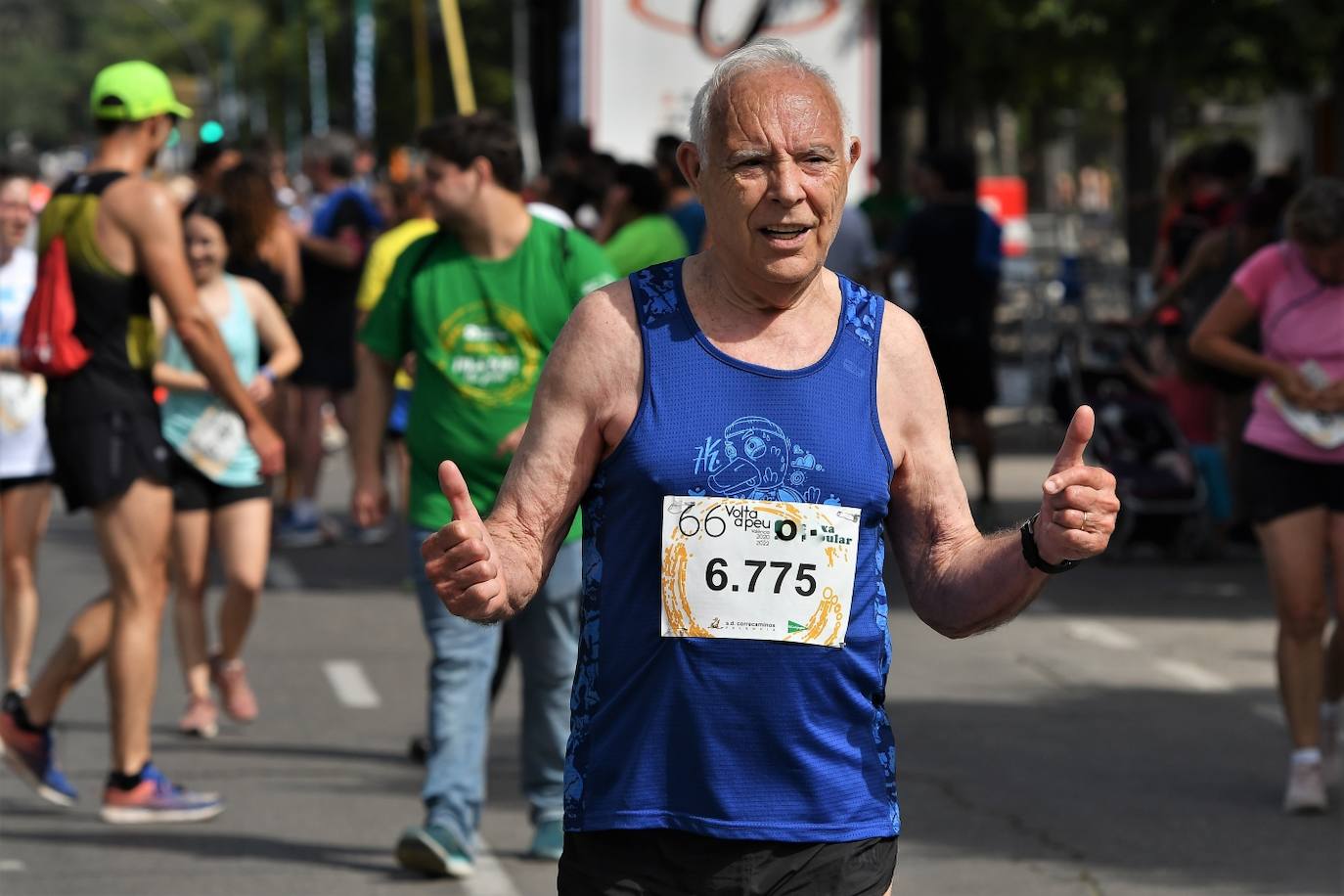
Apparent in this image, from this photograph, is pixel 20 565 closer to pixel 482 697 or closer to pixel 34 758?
pixel 34 758

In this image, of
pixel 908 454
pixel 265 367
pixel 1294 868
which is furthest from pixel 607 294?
pixel 265 367

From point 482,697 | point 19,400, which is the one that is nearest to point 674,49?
point 19,400

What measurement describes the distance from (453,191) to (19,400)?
2.90 metres

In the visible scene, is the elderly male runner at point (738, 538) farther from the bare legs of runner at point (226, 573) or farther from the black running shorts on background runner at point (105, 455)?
the bare legs of runner at point (226, 573)

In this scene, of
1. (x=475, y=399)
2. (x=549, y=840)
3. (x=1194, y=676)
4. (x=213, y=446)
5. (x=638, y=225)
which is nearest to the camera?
(x=475, y=399)

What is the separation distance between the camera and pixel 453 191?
22.2 ft

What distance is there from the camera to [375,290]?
1212 centimetres

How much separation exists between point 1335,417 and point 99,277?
3.65m

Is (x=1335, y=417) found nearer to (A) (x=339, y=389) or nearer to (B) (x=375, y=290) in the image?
(B) (x=375, y=290)

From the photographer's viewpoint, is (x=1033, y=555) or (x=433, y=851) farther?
(x=433, y=851)

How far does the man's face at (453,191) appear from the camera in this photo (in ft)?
22.2

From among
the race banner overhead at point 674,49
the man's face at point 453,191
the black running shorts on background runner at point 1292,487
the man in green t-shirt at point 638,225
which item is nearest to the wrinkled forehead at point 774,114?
the man's face at point 453,191

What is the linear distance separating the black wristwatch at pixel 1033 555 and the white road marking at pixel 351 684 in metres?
6.19

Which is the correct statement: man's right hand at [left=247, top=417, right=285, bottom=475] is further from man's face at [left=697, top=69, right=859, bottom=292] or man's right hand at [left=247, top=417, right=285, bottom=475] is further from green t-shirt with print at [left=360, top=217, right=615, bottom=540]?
man's face at [left=697, top=69, right=859, bottom=292]
